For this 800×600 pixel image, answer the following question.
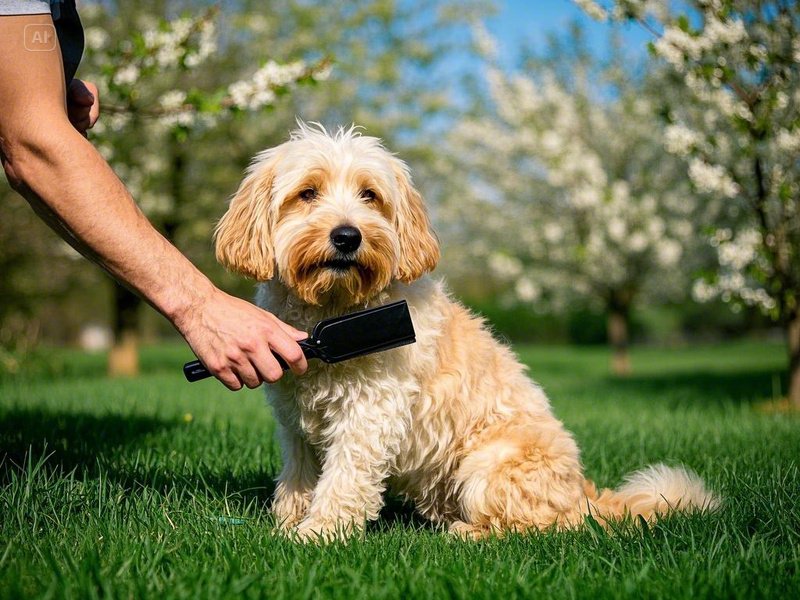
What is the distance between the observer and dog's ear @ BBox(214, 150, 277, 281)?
3.19 meters

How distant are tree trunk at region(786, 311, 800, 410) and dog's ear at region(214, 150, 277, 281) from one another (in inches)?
246

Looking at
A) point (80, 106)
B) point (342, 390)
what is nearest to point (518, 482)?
point (342, 390)

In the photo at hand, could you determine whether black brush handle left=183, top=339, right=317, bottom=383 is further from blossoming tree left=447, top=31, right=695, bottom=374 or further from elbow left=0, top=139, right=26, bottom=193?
blossoming tree left=447, top=31, right=695, bottom=374

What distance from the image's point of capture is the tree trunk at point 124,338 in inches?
544

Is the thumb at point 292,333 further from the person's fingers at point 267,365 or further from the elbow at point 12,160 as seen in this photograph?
the elbow at point 12,160

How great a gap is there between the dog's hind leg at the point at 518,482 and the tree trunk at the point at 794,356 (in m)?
5.23

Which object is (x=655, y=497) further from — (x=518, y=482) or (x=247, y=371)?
(x=247, y=371)

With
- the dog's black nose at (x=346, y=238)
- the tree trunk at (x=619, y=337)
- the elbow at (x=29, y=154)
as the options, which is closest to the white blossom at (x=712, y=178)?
the dog's black nose at (x=346, y=238)

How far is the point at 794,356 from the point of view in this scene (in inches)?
303

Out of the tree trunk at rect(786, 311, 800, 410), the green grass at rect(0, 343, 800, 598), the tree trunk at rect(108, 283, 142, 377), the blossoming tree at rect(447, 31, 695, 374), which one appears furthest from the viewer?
the blossoming tree at rect(447, 31, 695, 374)

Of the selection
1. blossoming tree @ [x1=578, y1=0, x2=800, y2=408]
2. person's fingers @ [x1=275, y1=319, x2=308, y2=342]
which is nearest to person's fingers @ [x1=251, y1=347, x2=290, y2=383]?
person's fingers @ [x1=275, y1=319, x2=308, y2=342]

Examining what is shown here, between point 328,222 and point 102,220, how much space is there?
95 centimetres

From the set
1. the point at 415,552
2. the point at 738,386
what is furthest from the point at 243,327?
the point at 738,386

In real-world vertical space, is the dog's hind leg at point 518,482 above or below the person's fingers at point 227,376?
below
